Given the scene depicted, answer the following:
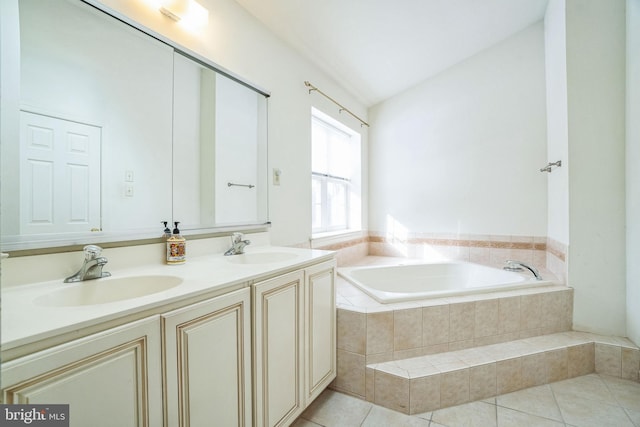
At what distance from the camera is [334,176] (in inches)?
124

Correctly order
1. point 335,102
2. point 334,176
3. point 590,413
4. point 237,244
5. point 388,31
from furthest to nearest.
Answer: point 334,176, point 335,102, point 388,31, point 237,244, point 590,413

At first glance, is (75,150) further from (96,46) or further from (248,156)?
(248,156)

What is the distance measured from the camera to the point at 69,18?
1057mm

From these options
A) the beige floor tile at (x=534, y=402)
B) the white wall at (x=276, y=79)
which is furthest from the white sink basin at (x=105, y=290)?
the beige floor tile at (x=534, y=402)

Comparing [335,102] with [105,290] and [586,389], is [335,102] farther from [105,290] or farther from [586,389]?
[586,389]

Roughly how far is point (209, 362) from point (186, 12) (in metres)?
1.56

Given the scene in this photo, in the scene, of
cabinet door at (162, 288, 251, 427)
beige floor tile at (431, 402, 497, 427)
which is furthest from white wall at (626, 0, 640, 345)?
cabinet door at (162, 288, 251, 427)

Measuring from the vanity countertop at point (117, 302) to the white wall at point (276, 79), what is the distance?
2.51 feet

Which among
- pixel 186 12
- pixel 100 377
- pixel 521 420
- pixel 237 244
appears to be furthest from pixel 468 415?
pixel 186 12

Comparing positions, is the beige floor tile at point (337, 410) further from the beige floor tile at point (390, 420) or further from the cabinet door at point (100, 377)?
the cabinet door at point (100, 377)

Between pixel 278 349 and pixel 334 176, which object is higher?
pixel 334 176

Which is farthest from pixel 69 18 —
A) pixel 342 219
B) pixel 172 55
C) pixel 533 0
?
pixel 533 0

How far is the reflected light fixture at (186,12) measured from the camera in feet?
4.42

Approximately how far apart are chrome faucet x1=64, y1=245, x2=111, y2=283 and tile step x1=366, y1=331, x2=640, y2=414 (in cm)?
140
